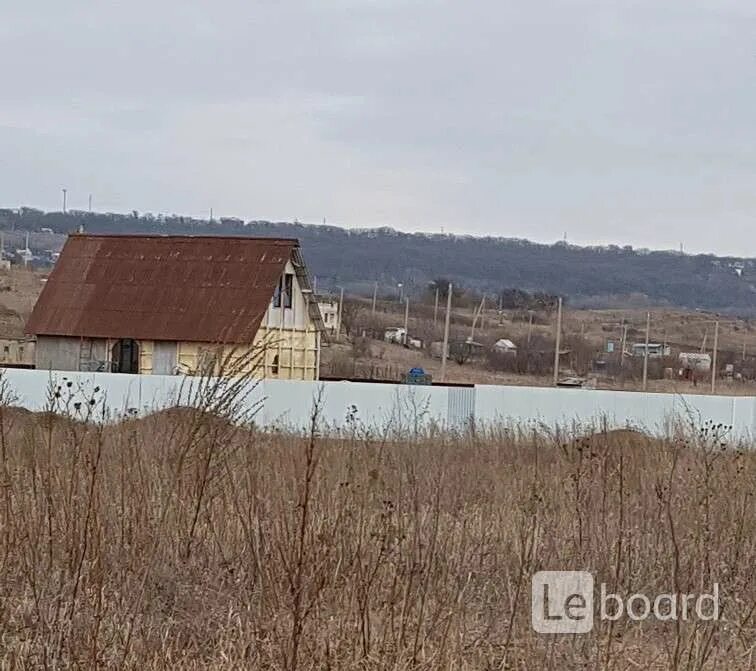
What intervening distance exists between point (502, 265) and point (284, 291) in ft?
374

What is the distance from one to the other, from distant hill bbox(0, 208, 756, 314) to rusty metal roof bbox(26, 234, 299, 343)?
88609 millimetres

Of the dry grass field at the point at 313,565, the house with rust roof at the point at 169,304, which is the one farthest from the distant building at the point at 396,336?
the dry grass field at the point at 313,565

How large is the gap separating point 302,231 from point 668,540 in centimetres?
14810

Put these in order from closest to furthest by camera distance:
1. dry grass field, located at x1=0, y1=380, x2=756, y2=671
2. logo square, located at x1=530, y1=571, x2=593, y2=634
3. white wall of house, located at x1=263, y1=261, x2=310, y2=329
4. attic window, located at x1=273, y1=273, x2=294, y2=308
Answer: dry grass field, located at x1=0, y1=380, x2=756, y2=671, logo square, located at x1=530, y1=571, x2=593, y2=634, white wall of house, located at x1=263, y1=261, x2=310, y2=329, attic window, located at x1=273, y1=273, x2=294, y2=308

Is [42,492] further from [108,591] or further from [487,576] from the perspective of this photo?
[487,576]

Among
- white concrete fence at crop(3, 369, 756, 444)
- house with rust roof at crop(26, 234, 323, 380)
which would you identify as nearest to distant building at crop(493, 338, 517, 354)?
house with rust roof at crop(26, 234, 323, 380)

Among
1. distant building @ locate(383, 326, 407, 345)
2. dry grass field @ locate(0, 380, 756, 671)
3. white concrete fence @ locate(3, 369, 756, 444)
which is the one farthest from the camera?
distant building @ locate(383, 326, 407, 345)

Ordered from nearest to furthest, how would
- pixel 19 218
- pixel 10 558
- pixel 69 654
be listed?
pixel 69 654
pixel 10 558
pixel 19 218

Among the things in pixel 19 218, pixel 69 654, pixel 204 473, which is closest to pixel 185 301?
pixel 204 473

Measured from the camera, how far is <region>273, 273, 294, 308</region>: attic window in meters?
39.6

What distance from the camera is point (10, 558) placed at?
7172mm

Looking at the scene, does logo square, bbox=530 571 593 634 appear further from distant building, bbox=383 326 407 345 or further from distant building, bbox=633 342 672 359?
distant building, bbox=633 342 672 359

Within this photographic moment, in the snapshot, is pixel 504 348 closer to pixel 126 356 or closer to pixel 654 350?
pixel 654 350

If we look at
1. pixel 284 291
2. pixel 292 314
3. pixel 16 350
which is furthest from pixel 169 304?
pixel 16 350
